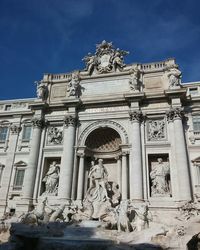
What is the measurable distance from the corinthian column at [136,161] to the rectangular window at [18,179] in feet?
31.4

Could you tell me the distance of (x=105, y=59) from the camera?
2491 centimetres

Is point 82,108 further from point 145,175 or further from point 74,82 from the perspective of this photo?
point 145,175

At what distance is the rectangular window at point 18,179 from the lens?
2229cm

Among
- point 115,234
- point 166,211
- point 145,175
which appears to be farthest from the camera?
point 145,175

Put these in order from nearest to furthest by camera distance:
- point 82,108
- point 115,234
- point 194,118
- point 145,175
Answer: point 115,234, point 145,175, point 194,118, point 82,108

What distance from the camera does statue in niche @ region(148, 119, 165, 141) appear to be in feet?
67.8

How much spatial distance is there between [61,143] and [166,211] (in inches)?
390

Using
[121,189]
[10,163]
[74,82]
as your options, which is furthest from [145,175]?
[10,163]

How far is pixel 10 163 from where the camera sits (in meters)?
23.3

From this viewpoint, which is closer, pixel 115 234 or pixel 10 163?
pixel 115 234

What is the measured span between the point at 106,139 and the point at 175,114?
619 cm

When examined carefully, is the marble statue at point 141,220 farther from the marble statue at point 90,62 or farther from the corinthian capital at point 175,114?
the marble statue at point 90,62

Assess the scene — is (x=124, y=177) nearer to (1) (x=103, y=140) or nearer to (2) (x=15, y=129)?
(1) (x=103, y=140)

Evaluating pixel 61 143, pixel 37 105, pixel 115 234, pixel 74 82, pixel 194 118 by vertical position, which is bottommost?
pixel 115 234
